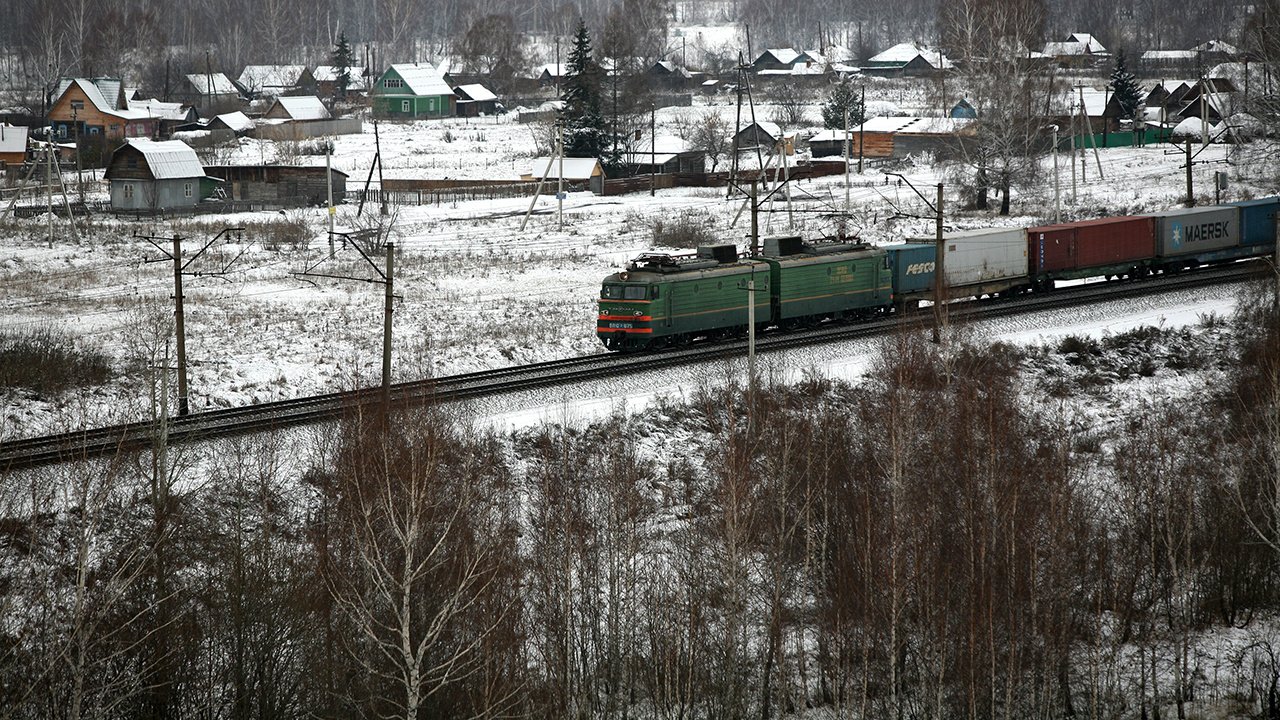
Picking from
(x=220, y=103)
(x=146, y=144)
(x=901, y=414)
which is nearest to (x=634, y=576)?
(x=901, y=414)

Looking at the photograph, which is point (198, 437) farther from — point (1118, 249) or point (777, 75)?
point (777, 75)

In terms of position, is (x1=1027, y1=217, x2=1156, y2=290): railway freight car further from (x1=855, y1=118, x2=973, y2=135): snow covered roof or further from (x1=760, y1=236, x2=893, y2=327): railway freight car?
(x1=855, y1=118, x2=973, y2=135): snow covered roof

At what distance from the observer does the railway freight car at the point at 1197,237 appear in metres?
44.3

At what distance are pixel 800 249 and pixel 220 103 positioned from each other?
98.9 meters

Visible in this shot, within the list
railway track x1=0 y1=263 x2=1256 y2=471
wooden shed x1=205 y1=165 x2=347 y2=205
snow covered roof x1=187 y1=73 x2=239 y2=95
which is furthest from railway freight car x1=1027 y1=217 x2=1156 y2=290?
snow covered roof x1=187 y1=73 x2=239 y2=95

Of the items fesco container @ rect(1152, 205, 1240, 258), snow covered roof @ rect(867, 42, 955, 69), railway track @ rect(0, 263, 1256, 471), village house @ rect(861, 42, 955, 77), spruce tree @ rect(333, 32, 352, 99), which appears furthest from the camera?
snow covered roof @ rect(867, 42, 955, 69)

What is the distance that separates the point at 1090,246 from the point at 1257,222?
7.90m

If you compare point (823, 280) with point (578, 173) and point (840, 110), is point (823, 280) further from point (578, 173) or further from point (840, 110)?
point (840, 110)

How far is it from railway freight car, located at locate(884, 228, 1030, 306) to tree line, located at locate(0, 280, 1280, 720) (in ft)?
37.2

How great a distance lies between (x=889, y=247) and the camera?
38.7 meters

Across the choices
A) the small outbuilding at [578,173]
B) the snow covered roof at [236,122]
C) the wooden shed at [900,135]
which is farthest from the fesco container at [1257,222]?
the snow covered roof at [236,122]

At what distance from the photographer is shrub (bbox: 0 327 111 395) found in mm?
29984

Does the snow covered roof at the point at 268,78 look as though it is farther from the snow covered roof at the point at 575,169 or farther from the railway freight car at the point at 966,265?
the railway freight car at the point at 966,265

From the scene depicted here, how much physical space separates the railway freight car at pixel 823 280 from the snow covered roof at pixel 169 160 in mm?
43847
